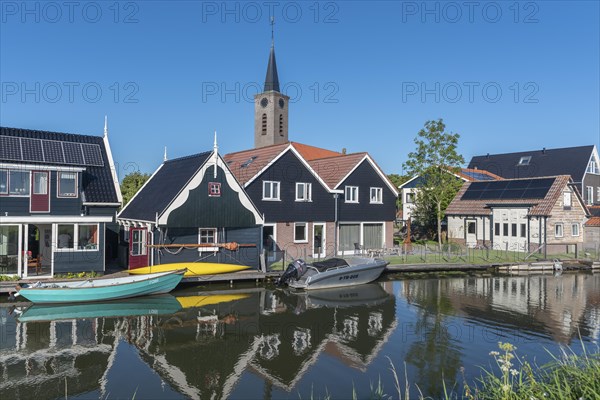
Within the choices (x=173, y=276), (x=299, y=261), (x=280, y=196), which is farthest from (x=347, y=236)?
(x=173, y=276)

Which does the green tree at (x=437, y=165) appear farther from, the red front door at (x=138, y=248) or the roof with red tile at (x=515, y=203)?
the red front door at (x=138, y=248)

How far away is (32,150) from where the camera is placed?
69.7ft

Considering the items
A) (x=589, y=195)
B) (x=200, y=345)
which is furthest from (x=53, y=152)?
(x=589, y=195)

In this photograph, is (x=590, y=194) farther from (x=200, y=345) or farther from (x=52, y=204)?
(x=52, y=204)

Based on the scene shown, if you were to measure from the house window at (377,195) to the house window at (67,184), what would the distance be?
19881 mm

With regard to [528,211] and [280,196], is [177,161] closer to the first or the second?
[280,196]

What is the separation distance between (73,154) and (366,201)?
1950 centimetres

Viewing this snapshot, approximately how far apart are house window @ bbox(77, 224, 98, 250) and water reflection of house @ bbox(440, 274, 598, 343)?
53.5 ft

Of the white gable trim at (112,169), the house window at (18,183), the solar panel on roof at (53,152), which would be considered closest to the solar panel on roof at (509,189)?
the white gable trim at (112,169)

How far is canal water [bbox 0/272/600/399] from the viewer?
11.3 meters

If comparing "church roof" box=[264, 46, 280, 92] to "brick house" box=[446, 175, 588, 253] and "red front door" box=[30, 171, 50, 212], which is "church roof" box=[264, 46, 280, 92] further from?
"red front door" box=[30, 171, 50, 212]

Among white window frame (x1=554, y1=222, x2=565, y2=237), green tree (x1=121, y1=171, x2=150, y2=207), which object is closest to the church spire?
green tree (x1=121, y1=171, x2=150, y2=207)

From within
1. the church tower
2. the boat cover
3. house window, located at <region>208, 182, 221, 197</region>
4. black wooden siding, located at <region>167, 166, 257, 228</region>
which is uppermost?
the church tower

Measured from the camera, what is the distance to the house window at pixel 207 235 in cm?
2480
